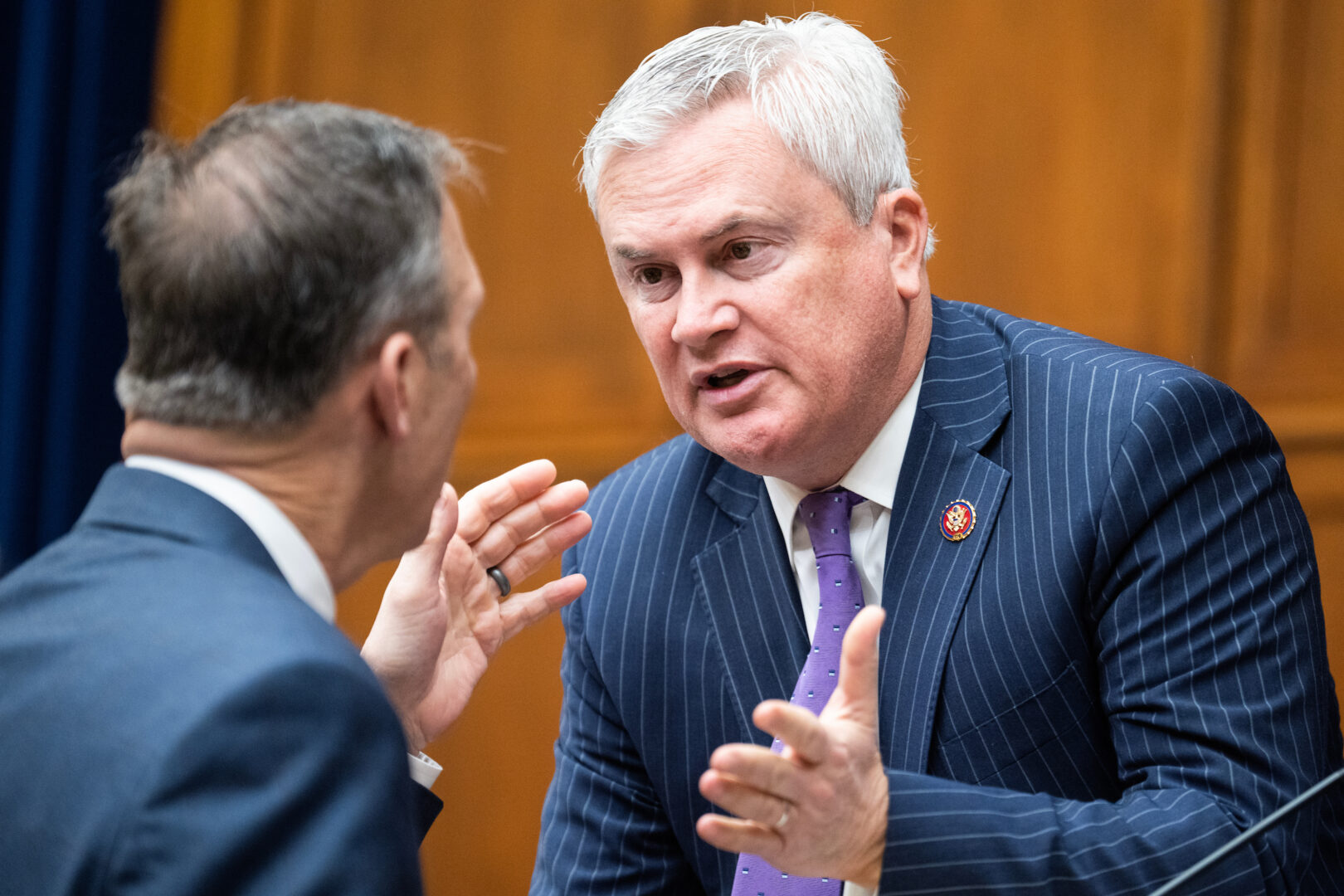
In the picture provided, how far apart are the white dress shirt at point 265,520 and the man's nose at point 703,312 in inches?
27.7

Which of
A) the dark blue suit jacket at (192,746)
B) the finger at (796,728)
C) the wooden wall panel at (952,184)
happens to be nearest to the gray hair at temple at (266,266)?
the dark blue suit jacket at (192,746)

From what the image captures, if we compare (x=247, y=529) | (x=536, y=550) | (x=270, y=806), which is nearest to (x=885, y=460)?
(x=536, y=550)

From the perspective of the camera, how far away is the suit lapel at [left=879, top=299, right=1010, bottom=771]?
166cm

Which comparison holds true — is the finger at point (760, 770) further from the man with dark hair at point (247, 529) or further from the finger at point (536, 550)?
the finger at point (536, 550)

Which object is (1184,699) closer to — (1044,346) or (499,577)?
(1044,346)

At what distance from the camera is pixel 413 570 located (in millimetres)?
1675

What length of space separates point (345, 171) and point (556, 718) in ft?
6.90

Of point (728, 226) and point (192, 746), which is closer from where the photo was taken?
point (192, 746)

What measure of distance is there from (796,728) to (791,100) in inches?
35.9

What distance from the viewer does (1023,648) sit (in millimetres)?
1623

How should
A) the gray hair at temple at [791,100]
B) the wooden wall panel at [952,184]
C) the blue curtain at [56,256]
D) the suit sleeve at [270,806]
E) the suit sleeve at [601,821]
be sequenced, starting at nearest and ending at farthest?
the suit sleeve at [270,806] < the gray hair at temple at [791,100] < the suit sleeve at [601,821] < the wooden wall panel at [952,184] < the blue curtain at [56,256]

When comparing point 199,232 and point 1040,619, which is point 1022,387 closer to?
point 1040,619

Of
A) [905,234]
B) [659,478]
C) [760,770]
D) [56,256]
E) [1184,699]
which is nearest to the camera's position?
[760,770]

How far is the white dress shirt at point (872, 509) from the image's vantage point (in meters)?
1.78
